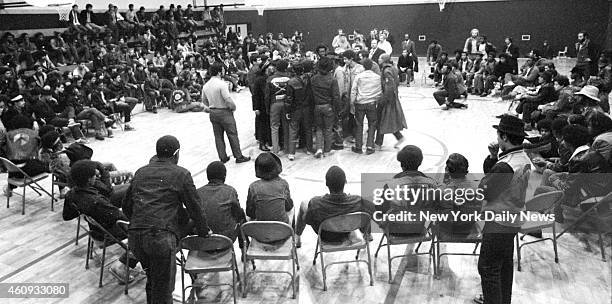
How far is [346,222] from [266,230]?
658mm

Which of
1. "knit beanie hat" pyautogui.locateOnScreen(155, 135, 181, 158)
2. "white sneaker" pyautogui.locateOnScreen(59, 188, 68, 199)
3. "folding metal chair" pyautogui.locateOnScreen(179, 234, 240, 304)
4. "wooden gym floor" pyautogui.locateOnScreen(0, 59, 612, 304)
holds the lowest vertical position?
"wooden gym floor" pyautogui.locateOnScreen(0, 59, 612, 304)

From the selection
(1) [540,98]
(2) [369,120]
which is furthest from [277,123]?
(1) [540,98]

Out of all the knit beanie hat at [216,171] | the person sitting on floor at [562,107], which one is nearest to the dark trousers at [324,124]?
the person sitting on floor at [562,107]

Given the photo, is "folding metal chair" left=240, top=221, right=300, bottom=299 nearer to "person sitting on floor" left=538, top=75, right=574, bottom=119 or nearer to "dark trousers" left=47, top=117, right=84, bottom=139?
"person sitting on floor" left=538, top=75, right=574, bottom=119

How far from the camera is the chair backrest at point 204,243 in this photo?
3781 mm

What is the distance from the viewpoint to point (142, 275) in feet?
15.3

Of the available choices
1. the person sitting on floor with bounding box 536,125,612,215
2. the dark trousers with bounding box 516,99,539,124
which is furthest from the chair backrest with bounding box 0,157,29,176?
the dark trousers with bounding box 516,99,539,124

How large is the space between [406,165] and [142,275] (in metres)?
2.70

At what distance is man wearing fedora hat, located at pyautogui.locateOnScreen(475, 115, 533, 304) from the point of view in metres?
3.39

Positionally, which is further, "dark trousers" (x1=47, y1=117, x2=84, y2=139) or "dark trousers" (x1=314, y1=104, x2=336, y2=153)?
"dark trousers" (x1=47, y1=117, x2=84, y2=139)

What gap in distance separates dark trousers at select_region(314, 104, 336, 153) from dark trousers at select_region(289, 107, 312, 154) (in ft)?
0.43

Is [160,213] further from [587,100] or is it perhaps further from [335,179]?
[587,100]

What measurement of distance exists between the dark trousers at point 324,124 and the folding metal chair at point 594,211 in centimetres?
390

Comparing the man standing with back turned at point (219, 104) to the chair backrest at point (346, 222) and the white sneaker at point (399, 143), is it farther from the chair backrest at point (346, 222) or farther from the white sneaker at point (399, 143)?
the chair backrest at point (346, 222)
